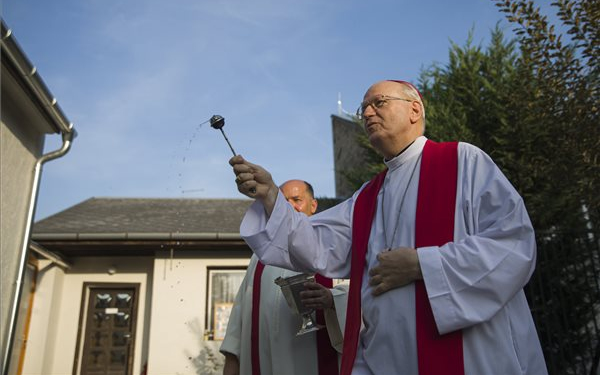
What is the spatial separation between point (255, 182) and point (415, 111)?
84cm

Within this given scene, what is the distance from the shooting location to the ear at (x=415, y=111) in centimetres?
238

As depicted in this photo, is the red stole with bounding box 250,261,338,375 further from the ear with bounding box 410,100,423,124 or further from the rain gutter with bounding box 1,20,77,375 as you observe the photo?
the rain gutter with bounding box 1,20,77,375

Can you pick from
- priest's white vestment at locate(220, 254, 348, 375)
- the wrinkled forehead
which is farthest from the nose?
priest's white vestment at locate(220, 254, 348, 375)

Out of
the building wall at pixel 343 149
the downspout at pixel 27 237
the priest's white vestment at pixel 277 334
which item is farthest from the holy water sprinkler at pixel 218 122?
the building wall at pixel 343 149

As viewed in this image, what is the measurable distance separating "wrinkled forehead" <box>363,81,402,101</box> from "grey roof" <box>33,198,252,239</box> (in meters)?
8.18

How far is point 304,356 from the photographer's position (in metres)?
3.36

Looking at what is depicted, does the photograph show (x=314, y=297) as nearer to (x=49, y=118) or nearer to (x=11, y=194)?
(x=11, y=194)

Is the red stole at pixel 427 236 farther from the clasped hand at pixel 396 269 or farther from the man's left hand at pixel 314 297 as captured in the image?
the man's left hand at pixel 314 297

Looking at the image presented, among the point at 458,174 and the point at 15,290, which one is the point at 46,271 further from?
the point at 458,174

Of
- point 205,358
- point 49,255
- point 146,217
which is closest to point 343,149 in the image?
point 146,217

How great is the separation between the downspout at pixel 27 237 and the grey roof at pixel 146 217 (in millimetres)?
2881

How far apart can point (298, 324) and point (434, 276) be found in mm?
1767

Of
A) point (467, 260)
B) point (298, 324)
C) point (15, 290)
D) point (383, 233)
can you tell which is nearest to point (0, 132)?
point (15, 290)

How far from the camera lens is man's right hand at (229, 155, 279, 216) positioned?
200 centimetres
